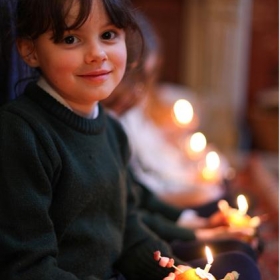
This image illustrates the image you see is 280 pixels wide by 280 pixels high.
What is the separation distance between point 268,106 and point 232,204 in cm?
210

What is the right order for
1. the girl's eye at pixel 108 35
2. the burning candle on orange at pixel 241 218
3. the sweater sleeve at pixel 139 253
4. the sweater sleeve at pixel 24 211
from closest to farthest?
the sweater sleeve at pixel 24 211, the girl's eye at pixel 108 35, the sweater sleeve at pixel 139 253, the burning candle on orange at pixel 241 218

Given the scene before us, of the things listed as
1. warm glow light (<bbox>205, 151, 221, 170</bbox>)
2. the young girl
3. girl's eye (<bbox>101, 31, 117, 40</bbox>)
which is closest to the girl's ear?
the young girl

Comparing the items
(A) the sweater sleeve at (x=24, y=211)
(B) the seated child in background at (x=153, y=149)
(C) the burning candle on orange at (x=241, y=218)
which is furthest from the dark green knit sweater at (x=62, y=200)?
(B) the seated child in background at (x=153, y=149)

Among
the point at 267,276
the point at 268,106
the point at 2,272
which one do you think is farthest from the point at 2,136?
the point at 268,106

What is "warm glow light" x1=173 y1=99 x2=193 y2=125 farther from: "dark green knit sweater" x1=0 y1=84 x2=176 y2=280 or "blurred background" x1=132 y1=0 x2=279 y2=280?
"blurred background" x1=132 y1=0 x2=279 y2=280

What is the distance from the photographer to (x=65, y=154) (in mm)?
917

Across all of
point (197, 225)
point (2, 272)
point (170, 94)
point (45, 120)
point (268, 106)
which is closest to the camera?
point (2, 272)

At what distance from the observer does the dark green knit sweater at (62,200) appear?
0.83 metres

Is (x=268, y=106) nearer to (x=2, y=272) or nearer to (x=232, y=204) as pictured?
(x=232, y=204)

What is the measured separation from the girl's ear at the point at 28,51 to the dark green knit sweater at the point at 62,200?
0.04 meters

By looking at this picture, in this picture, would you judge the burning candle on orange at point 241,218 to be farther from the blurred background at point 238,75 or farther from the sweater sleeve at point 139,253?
the blurred background at point 238,75

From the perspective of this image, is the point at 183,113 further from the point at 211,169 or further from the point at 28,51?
the point at 28,51

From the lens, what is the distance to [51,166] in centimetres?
88

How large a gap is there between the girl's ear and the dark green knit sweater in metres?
0.04
